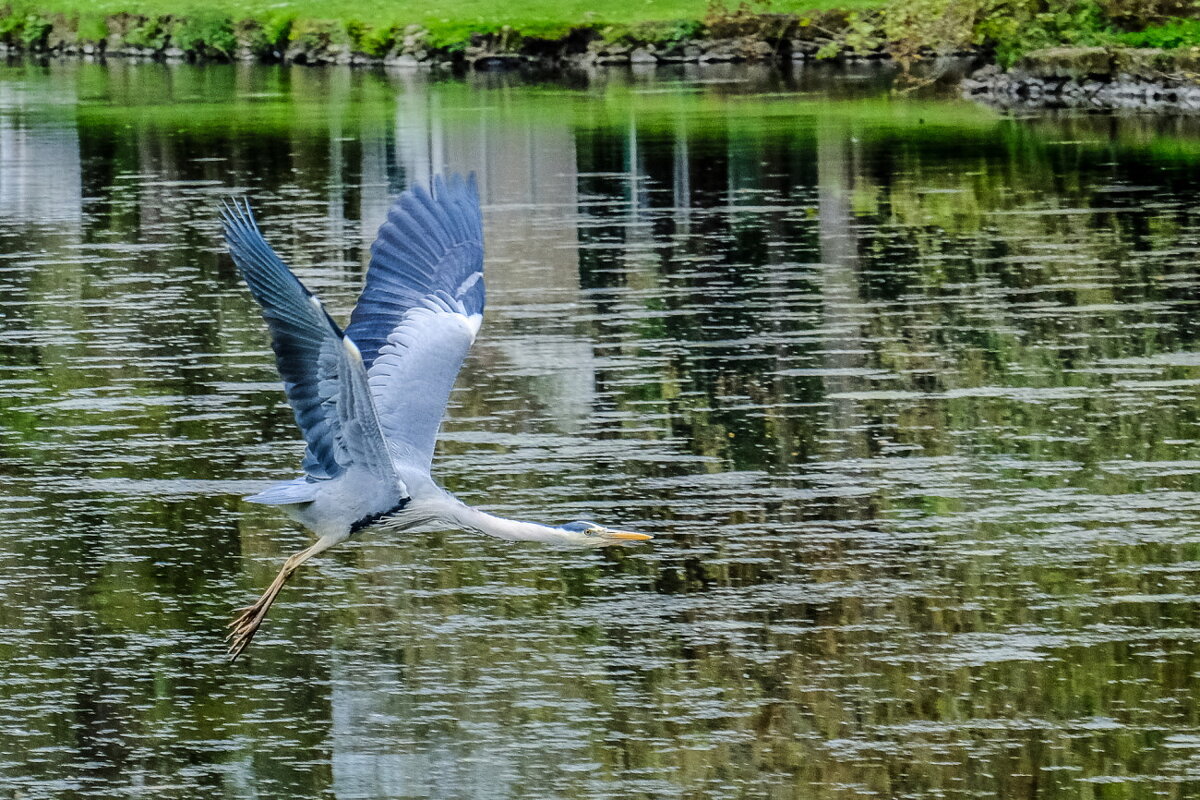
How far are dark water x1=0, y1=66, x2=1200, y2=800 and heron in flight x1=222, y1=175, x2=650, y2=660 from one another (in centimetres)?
56

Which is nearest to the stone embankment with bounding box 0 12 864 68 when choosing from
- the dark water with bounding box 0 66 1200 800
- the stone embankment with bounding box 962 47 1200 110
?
the stone embankment with bounding box 962 47 1200 110

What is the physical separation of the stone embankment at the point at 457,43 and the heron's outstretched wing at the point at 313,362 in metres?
43.8

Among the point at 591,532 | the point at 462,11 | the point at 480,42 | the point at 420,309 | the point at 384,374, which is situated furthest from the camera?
the point at 462,11

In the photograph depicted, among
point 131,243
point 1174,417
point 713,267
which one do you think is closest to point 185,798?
point 1174,417

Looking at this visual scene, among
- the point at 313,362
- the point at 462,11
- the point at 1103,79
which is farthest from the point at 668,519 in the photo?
the point at 462,11

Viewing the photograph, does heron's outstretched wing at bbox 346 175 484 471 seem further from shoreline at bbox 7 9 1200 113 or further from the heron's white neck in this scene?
shoreline at bbox 7 9 1200 113

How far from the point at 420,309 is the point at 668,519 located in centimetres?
198

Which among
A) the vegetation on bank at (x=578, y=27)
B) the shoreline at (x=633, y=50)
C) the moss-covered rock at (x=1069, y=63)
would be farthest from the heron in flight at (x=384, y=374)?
the vegetation on bank at (x=578, y=27)

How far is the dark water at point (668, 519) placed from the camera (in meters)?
7.21

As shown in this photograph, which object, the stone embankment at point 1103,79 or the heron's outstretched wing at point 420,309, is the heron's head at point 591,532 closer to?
the heron's outstretched wing at point 420,309

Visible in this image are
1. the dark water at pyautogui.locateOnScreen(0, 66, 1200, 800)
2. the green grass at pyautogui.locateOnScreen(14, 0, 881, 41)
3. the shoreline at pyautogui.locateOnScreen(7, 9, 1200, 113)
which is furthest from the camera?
the green grass at pyautogui.locateOnScreen(14, 0, 881, 41)

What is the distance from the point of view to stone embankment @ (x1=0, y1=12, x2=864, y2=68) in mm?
50969

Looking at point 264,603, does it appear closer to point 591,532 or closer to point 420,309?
point 591,532

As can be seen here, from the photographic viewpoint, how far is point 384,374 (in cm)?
834
